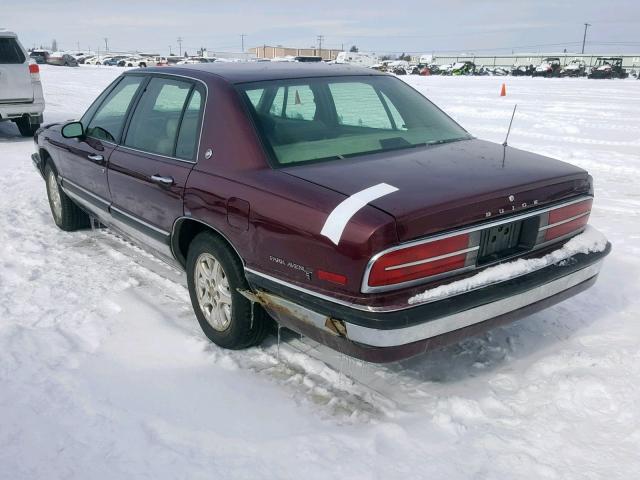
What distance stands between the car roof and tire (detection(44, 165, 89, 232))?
189 centimetres

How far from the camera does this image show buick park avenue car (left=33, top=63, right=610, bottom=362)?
257 cm

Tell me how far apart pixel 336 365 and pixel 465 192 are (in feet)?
4.06

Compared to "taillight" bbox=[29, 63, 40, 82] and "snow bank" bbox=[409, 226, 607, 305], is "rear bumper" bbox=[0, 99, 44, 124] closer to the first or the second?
"taillight" bbox=[29, 63, 40, 82]

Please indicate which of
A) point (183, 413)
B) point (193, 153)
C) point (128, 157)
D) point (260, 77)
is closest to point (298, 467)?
Answer: point (183, 413)

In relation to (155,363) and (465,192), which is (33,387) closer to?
(155,363)

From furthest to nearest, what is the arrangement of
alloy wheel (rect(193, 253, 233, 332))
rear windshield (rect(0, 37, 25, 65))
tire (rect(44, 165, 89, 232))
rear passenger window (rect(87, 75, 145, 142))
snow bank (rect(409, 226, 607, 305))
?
1. rear windshield (rect(0, 37, 25, 65))
2. tire (rect(44, 165, 89, 232))
3. rear passenger window (rect(87, 75, 145, 142))
4. alloy wheel (rect(193, 253, 233, 332))
5. snow bank (rect(409, 226, 607, 305))

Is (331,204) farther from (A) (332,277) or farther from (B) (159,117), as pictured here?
(B) (159,117)

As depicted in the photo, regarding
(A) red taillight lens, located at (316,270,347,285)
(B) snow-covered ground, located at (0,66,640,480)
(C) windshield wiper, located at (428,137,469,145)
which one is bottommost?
(B) snow-covered ground, located at (0,66,640,480)

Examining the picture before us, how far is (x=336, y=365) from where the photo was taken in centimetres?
334

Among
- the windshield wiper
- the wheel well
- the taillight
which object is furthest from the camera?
the taillight

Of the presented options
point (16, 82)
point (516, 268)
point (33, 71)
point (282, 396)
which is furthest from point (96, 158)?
point (33, 71)

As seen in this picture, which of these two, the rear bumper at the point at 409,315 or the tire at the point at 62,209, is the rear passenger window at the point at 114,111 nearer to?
the tire at the point at 62,209

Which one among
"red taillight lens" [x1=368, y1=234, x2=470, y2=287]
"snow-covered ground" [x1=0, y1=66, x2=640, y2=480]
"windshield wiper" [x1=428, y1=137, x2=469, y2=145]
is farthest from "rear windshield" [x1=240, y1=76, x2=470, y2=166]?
"snow-covered ground" [x1=0, y1=66, x2=640, y2=480]

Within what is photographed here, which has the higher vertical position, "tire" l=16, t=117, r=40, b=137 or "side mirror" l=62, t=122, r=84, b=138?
"side mirror" l=62, t=122, r=84, b=138
